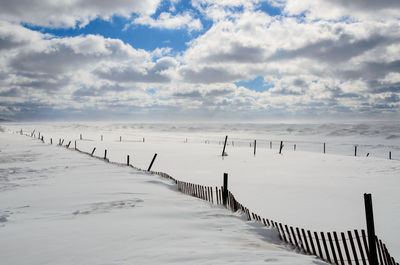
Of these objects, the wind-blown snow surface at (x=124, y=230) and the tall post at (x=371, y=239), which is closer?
the tall post at (x=371, y=239)

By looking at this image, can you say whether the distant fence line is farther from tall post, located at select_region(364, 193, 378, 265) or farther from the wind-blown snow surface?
the wind-blown snow surface

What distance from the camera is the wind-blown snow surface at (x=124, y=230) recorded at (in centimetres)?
424

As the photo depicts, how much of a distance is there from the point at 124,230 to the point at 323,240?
3591 millimetres

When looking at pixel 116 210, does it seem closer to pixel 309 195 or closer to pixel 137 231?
pixel 137 231

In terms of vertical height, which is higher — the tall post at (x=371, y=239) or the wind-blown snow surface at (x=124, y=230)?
the tall post at (x=371, y=239)

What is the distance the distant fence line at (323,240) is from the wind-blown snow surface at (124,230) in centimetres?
27

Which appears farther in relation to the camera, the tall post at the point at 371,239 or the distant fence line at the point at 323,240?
the distant fence line at the point at 323,240

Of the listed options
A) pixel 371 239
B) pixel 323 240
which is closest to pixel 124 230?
pixel 323 240

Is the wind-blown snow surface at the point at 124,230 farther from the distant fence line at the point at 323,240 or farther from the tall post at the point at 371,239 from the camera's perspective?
the tall post at the point at 371,239

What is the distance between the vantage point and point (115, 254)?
4.36 m

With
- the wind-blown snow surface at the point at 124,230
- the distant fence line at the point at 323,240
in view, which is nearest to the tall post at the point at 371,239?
the distant fence line at the point at 323,240

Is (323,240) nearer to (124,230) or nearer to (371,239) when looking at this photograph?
(371,239)

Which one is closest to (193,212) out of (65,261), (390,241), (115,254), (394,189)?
(115,254)

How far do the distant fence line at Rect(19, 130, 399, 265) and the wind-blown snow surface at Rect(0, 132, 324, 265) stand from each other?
0.87ft
